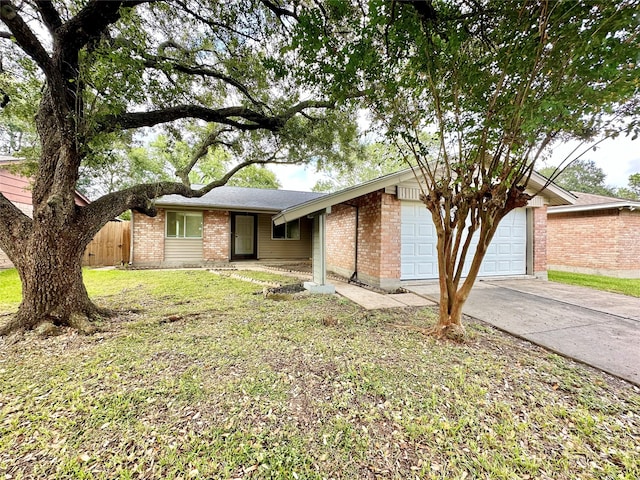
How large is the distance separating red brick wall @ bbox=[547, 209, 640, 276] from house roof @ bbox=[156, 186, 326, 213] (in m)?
10.0

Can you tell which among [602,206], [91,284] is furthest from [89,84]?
[602,206]

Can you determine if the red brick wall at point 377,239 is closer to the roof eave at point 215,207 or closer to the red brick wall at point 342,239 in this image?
the red brick wall at point 342,239

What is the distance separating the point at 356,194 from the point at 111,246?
10.6m

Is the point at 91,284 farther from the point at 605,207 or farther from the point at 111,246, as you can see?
the point at 605,207

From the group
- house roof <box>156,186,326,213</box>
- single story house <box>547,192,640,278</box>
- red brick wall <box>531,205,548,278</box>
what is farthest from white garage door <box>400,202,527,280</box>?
house roof <box>156,186,326,213</box>

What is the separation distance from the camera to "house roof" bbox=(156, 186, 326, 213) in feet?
33.2

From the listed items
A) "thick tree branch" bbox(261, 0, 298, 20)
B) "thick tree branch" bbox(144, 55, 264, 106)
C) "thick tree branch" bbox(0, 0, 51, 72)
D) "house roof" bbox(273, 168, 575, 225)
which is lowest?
"house roof" bbox(273, 168, 575, 225)

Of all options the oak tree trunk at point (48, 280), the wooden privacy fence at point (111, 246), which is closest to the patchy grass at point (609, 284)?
the oak tree trunk at point (48, 280)

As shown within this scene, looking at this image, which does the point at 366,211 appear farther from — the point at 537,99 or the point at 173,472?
the point at 173,472

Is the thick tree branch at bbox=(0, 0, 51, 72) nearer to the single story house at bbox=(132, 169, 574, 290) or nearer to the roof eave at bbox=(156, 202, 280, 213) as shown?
the single story house at bbox=(132, 169, 574, 290)

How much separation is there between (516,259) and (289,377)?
27.8 ft

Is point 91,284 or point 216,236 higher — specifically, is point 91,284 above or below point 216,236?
below

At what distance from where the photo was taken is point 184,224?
10594 millimetres

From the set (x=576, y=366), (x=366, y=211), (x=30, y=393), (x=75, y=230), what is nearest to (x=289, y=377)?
(x=30, y=393)
